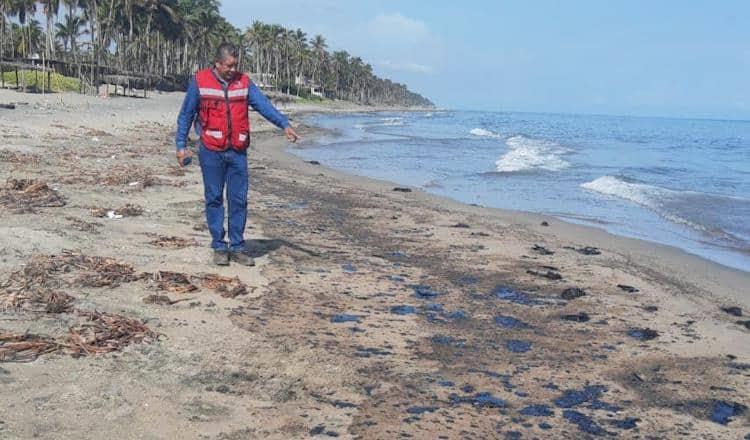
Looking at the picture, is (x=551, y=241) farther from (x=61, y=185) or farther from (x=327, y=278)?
(x=61, y=185)

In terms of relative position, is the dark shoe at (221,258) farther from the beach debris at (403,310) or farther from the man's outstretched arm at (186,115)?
the beach debris at (403,310)

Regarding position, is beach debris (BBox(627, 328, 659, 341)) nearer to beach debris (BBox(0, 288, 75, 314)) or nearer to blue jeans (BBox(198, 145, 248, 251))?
blue jeans (BBox(198, 145, 248, 251))

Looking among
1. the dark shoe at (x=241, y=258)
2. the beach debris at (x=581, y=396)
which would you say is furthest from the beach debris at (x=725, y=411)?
the dark shoe at (x=241, y=258)

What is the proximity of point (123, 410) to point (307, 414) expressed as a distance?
85 cm

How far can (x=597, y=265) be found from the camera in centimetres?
815

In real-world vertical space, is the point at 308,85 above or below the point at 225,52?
above

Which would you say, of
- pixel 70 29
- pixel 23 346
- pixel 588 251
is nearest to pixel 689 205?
pixel 588 251

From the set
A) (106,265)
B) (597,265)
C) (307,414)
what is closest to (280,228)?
(106,265)

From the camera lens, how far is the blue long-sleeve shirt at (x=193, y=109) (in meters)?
5.98

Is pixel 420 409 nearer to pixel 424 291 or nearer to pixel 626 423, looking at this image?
pixel 626 423

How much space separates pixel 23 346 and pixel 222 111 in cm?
290

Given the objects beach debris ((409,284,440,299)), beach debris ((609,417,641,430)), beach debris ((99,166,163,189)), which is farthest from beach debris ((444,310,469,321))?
beach debris ((99,166,163,189))

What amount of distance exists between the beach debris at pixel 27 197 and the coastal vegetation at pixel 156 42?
127 ft

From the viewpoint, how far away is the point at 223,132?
6.07 metres
